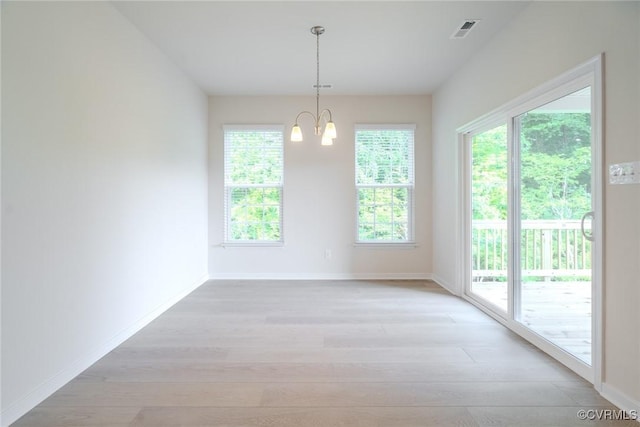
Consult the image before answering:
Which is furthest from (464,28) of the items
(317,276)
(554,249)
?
(317,276)

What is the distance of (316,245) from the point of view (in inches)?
197

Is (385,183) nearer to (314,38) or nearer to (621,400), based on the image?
(314,38)

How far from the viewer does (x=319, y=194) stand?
4.96 m

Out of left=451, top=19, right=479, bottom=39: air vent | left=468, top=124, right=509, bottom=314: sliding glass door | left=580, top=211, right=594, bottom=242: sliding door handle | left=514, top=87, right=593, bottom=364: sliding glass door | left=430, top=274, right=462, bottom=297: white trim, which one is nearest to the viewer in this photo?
left=580, top=211, right=594, bottom=242: sliding door handle

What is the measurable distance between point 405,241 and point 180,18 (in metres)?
3.85

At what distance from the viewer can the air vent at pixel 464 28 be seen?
2902mm

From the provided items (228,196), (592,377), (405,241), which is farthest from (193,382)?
(405,241)

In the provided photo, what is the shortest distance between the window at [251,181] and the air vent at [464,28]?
2620 millimetres

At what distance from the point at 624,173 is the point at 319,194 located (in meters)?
3.54

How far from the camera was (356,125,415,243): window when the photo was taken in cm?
497

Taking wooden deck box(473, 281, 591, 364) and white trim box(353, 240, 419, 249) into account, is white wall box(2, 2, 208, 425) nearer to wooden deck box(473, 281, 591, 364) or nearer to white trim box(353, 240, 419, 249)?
white trim box(353, 240, 419, 249)

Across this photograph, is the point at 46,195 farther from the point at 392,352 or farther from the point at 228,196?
the point at 228,196

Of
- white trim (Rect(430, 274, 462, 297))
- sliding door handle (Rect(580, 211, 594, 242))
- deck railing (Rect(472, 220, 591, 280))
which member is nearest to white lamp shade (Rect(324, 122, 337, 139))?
deck railing (Rect(472, 220, 591, 280))

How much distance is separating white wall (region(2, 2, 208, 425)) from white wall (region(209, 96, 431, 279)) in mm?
1331
